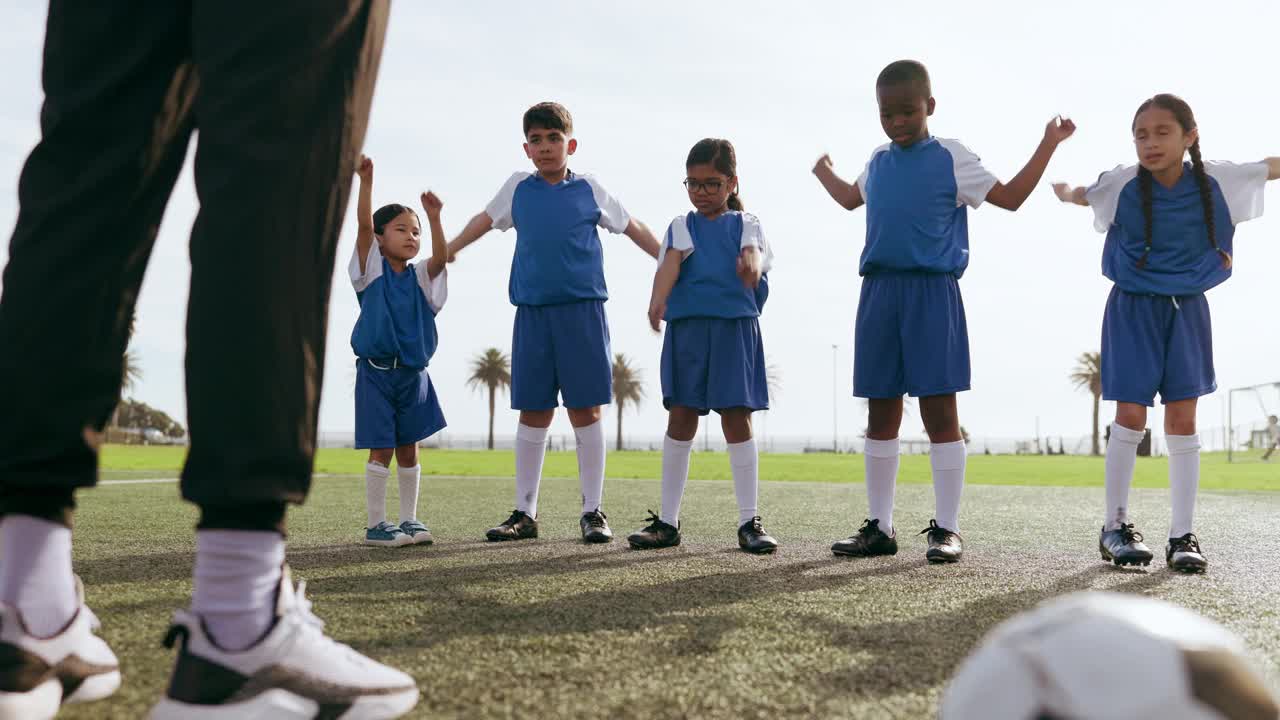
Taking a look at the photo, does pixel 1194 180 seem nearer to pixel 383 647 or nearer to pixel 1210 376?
pixel 1210 376

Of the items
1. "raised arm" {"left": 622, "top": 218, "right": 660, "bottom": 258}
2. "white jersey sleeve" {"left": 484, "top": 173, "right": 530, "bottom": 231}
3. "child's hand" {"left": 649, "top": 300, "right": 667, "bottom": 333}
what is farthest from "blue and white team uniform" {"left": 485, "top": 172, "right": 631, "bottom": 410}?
"child's hand" {"left": 649, "top": 300, "right": 667, "bottom": 333}

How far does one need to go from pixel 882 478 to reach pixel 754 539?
2.59 feet

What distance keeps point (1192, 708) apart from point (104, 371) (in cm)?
168

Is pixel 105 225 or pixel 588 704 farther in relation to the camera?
pixel 588 704

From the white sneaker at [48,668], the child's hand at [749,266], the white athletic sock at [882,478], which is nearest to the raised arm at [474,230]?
the child's hand at [749,266]

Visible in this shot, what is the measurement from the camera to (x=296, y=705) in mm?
1513

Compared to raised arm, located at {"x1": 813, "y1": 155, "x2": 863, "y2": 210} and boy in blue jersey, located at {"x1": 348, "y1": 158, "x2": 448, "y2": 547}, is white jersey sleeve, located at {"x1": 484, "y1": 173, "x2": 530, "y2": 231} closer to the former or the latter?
boy in blue jersey, located at {"x1": 348, "y1": 158, "x2": 448, "y2": 547}

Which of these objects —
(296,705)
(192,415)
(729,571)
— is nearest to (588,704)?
(296,705)

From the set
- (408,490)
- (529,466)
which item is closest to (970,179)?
(529,466)

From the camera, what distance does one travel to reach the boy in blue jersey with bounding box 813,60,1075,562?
471 centimetres

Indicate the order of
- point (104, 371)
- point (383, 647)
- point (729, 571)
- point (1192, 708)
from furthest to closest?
point (729, 571) → point (383, 647) → point (104, 371) → point (1192, 708)

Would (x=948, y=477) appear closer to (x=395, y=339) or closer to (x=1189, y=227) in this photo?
(x=1189, y=227)

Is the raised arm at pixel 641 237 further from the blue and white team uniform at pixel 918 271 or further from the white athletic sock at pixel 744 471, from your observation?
the blue and white team uniform at pixel 918 271

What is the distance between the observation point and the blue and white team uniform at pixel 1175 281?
15.0 feet
